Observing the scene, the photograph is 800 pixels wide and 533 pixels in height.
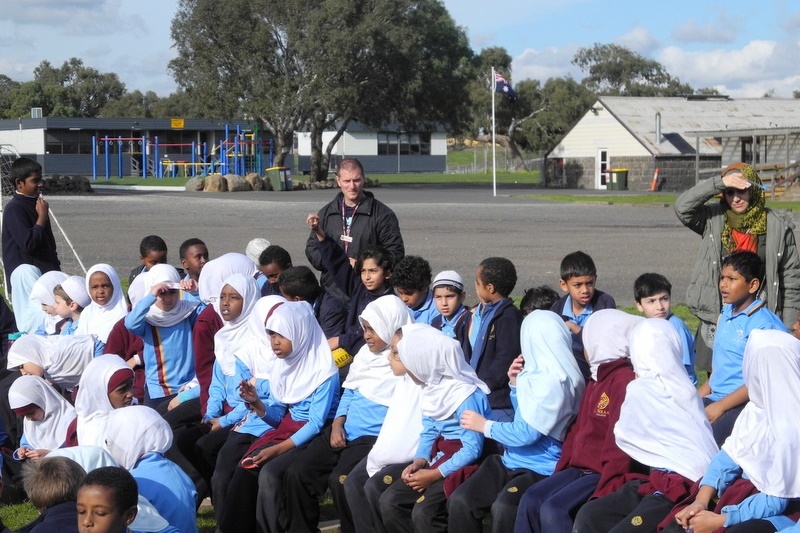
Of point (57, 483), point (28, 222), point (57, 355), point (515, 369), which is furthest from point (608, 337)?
point (28, 222)

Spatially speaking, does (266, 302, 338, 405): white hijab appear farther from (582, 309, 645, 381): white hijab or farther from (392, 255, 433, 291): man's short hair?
(582, 309, 645, 381): white hijab

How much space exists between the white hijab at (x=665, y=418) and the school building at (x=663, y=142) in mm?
49595

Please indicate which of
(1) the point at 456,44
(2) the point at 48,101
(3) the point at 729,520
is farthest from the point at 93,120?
Answer: (3) the point at 729,520

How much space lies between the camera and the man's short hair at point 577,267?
654cm

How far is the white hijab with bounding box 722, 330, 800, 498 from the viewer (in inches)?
168

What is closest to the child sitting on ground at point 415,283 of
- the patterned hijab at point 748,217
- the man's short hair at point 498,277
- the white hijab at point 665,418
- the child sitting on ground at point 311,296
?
the child sitting on ground at point 311,296

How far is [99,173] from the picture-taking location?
3078 inches

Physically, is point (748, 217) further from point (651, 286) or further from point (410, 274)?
point (410, 274)

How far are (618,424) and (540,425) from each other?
469 mm

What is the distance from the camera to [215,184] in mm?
51281

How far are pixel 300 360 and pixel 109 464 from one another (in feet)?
5.53

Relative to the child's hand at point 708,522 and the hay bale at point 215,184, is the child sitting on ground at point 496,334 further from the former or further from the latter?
the hay bale at point 215,184

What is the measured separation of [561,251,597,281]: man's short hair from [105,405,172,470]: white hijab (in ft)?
9.17

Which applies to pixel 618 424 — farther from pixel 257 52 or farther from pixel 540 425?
pixel 257 52
